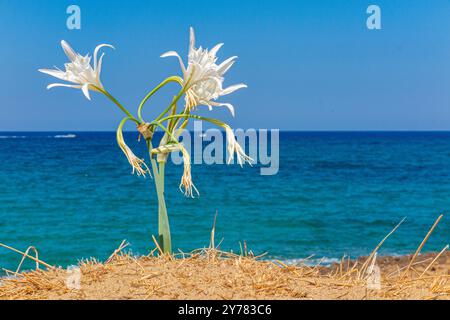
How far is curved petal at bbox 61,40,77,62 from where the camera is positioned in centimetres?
297

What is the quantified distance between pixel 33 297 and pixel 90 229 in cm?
1042

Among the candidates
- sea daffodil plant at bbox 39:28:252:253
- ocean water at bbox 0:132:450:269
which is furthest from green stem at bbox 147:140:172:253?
ocean water at bbox 0:132:450:269

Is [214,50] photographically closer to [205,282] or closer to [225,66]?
[225,66]

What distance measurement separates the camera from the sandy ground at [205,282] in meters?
2.68

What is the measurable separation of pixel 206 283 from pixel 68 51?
1.37m

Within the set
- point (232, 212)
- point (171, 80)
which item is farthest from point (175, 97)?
point (232, 212)

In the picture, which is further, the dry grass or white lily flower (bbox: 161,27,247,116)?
white lily flower (bbox: 161,27,247,116)

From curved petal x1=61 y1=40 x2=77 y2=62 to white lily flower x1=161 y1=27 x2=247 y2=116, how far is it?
480 millimetres

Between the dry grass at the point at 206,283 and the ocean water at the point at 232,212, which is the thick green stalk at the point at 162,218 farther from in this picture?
the ocean water at the point at 232,212

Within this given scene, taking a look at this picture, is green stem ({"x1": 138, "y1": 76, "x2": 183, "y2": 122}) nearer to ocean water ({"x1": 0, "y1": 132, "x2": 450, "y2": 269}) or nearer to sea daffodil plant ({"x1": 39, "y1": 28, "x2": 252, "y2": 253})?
sea daffodil plant ({"x1": 39, "y1": 28, "x2": 252, "y2": 253})

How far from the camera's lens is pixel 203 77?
116 inches

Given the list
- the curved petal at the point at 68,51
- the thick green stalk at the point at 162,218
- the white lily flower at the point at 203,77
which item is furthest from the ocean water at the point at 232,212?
the curved petal at the point at 68,51
